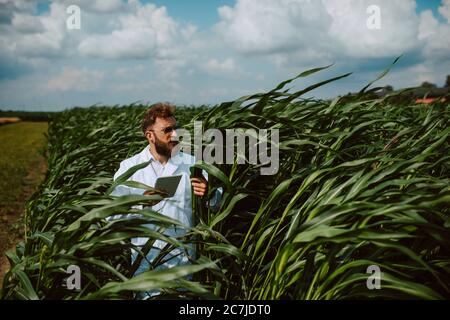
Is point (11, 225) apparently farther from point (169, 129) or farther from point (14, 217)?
point (169, 129)

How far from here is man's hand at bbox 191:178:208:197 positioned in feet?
6.06

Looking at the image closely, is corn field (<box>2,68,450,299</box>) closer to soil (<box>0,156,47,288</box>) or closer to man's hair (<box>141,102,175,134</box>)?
man's hair (<box>141,102,175,134</box>)

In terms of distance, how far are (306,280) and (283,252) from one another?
0.41 ft

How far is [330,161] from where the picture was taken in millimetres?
1803

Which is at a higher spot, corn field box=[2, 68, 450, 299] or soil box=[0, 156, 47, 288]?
corn field box=[2, 68, 450, 299]

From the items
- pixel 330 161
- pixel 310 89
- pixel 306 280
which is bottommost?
pixel 306 280

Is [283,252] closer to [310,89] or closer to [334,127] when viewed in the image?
[310,89]

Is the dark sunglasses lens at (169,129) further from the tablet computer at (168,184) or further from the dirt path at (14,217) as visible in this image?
the dirt path at (14,217)

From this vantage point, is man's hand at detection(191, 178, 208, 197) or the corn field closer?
the corn field

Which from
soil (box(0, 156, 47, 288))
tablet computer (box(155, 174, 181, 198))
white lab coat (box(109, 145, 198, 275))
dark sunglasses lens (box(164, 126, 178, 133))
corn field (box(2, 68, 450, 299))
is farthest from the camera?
soil (box(0, 156, 47, 288))

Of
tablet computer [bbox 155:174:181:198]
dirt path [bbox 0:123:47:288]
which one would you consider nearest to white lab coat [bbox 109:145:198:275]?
tablet computer [bbox 155:174:181:198]

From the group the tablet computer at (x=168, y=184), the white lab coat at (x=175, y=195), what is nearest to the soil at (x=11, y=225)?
the white lab coat at (x=175, y=195)

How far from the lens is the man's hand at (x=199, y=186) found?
6.06 feet
